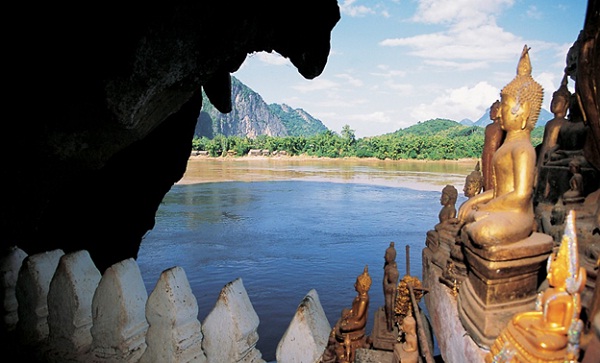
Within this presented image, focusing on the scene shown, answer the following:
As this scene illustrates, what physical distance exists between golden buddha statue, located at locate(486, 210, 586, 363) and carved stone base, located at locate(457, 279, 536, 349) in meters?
1.04

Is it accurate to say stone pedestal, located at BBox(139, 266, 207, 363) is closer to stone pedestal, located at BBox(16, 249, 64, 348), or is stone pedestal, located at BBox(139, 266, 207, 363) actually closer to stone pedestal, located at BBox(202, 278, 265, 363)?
stone pedestal, located at BBox(202, 278, 265, 363)

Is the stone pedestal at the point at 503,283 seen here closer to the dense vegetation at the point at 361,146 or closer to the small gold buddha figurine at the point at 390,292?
the small gold buddha figurine at the point at 390,292

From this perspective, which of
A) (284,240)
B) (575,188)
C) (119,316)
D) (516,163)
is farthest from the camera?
(284,240)

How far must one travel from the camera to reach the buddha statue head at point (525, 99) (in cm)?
323

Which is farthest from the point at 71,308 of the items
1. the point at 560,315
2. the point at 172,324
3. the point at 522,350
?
the point at 560,315

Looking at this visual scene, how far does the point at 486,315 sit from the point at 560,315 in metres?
1.21

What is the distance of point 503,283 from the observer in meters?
2.79

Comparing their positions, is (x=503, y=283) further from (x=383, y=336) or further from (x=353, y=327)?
(x=383, y=336)

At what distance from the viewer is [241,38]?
435 centimetres

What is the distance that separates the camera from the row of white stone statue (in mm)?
2037

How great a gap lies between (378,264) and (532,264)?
11.0 m

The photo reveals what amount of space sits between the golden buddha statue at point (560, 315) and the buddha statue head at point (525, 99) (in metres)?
1.87

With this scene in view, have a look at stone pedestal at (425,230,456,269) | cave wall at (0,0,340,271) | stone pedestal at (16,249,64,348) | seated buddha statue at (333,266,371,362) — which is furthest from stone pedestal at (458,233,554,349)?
stone pedestal at (425,230,456,269)

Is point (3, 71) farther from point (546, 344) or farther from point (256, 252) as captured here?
point (256, 252)
